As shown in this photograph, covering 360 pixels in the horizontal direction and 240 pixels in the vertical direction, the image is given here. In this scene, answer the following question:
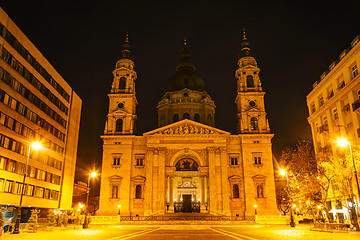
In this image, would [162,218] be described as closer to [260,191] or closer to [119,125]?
[260,191]

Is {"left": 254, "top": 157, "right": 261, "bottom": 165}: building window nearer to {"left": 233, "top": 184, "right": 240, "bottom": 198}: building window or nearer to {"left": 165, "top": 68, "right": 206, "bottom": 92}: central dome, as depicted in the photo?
{"left": 233, "top": 184, "right": 240, "bottom": 198}: building window

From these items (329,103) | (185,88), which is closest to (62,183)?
(185,88)

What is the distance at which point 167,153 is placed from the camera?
55.8 meters

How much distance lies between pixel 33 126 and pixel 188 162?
2974 cm

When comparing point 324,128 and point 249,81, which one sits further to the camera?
point 249,81

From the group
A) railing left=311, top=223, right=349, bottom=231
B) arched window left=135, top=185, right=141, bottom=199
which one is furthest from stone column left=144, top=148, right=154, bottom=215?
railing left=311, top=223, right=349, bottom=231

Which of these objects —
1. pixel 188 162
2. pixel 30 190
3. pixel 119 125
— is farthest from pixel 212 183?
pixel 30 190

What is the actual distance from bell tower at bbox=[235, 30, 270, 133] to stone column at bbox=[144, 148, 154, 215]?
58.1ft

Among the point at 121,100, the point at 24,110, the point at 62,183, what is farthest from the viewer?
the point at 121,100

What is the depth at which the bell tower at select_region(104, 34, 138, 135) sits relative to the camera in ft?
191

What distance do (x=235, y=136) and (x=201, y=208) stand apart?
47.7ft

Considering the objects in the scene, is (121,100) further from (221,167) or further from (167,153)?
(221,167)

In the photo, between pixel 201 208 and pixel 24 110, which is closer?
pixel 24 110

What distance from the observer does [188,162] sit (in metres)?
61.2
